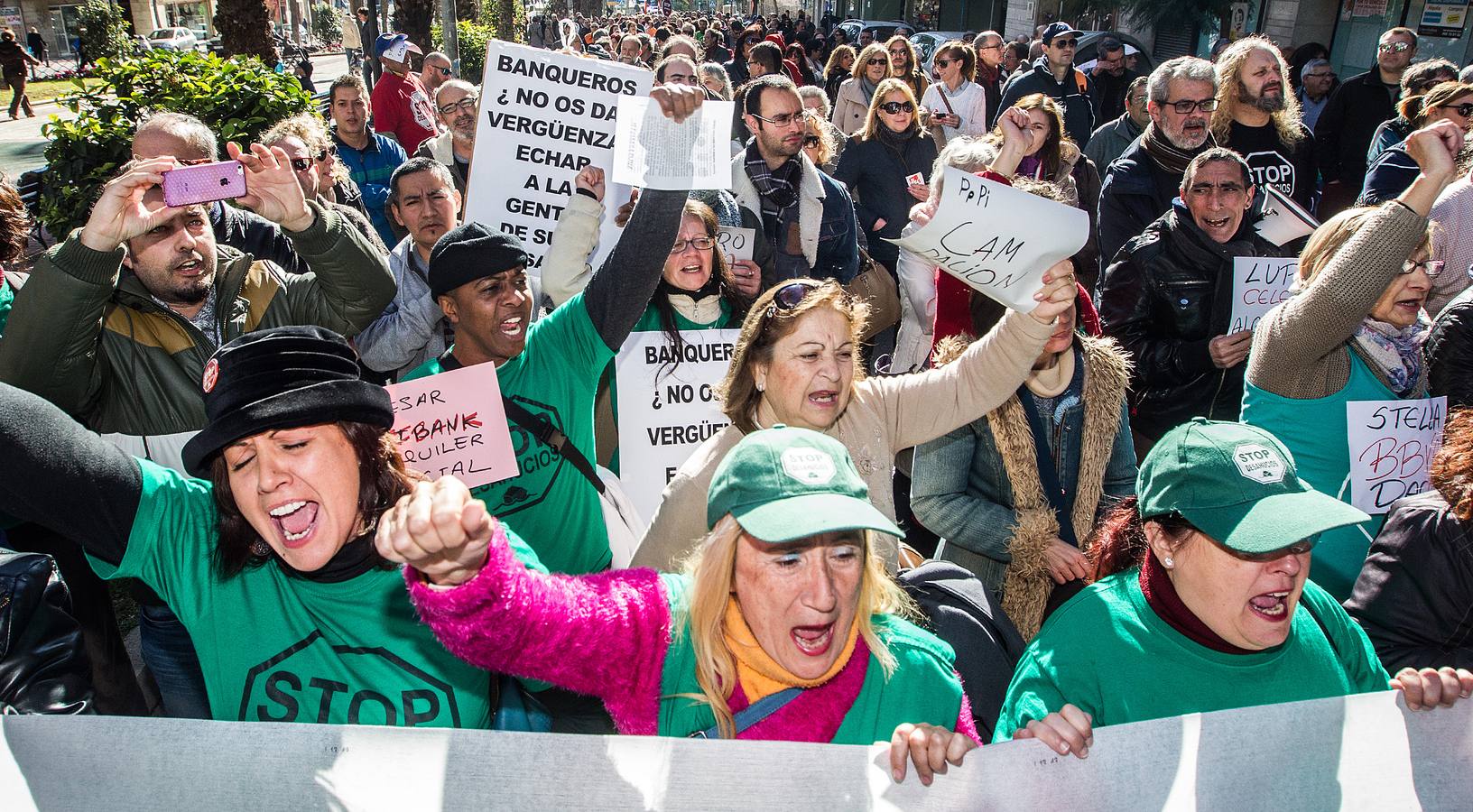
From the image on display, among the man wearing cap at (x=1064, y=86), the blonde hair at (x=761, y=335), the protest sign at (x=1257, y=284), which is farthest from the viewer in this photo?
the man wearing cap at (x=1064, y=86)

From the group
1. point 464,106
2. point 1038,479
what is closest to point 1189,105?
point 1038,479

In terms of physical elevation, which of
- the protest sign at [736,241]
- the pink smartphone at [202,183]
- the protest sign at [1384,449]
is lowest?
the protest sign at [1384,449]

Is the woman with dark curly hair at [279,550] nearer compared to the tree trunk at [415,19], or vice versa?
the woman with dark curly hair at [279,550]

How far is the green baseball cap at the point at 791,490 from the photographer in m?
1.76

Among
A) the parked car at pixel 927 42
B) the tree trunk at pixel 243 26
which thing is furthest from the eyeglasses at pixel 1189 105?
the parked car at pixel 927 42

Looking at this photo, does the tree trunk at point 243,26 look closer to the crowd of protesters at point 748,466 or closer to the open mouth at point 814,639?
the crowd of protesters at point 748,466

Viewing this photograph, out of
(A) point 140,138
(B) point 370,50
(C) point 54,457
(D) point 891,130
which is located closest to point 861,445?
(C) point 54,457

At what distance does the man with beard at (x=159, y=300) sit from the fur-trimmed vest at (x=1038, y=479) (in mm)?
1852

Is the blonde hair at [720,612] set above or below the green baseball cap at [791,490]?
below

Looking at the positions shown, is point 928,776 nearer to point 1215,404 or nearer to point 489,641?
point 489,641

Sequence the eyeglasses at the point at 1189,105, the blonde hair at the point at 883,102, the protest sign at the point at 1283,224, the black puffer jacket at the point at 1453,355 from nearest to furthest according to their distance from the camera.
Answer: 1. the black puffer jacket at the point at 1453,355
2. the protest sign at the point at 1283,224
3. the eyeglasses at the point at 1189,105
4. the blonde hair at the point at 883,102

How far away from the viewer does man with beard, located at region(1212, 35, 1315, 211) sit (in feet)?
17.9

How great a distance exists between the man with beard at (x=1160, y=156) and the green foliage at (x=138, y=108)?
453 cm

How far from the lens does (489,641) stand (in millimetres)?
→ 1573
